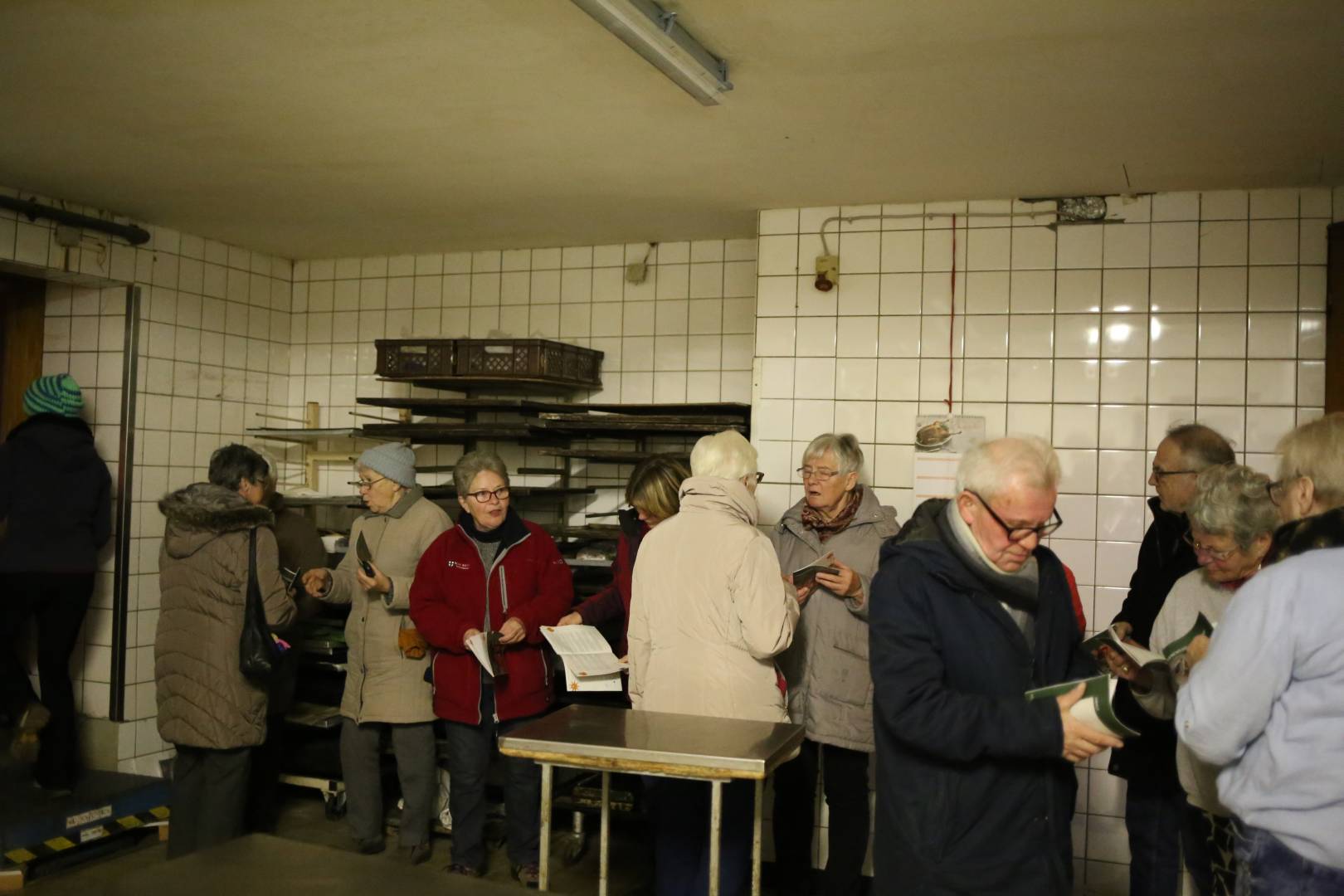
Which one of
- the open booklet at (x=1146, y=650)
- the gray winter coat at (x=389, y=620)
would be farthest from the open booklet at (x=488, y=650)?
the open booklet at (x=1146, y=650)

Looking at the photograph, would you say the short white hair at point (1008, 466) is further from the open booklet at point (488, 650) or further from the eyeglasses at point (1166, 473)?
the open booklet at point (488, 650)

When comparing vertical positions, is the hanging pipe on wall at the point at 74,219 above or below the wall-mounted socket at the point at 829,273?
above

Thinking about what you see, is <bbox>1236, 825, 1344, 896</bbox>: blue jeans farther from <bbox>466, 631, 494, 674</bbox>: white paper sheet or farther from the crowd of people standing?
<bbox>466, 631, 494, 674</bbox>: white paper sheet

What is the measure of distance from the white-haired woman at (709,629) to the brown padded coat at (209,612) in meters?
1.45

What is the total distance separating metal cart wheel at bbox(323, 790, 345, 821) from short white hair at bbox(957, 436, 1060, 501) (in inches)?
136

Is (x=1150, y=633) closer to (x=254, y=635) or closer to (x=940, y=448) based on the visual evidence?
(x=940, y=448)

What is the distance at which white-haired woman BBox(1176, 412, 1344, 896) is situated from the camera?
1578 mm

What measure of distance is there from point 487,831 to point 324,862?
281 centimetres

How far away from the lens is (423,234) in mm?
4824

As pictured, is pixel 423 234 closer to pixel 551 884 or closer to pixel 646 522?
pixel 646 522

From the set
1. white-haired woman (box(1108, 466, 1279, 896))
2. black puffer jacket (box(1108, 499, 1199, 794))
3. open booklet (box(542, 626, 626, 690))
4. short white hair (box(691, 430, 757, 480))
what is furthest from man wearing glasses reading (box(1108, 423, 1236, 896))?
open booklet (box(542, 626, 626, 690))

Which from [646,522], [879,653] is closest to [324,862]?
[879,653]

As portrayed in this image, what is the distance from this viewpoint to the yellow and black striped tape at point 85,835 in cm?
369

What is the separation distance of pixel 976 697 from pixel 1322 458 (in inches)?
28.4
